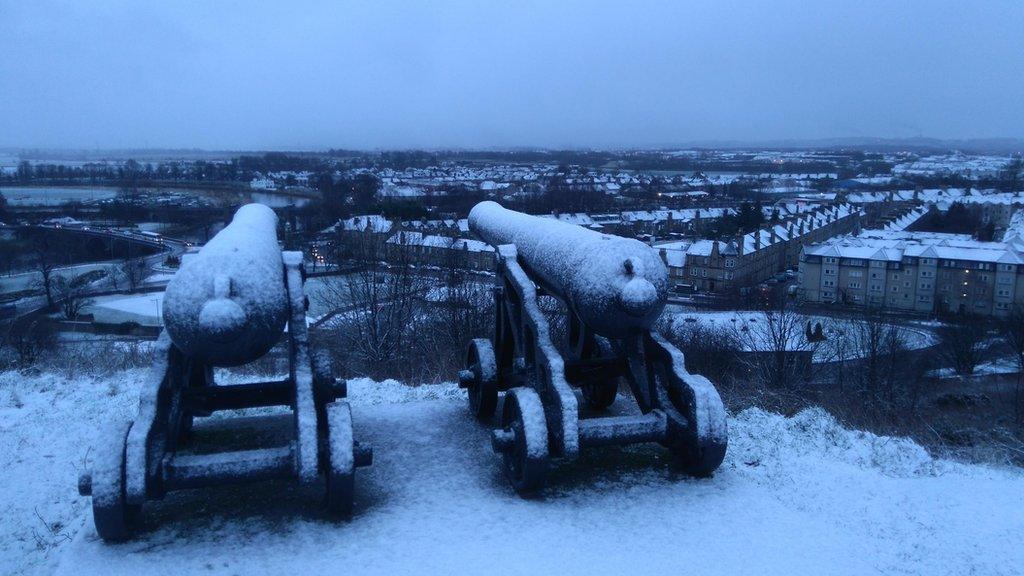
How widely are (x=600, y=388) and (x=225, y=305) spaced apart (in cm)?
356

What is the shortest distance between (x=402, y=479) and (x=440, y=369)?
4.47 m

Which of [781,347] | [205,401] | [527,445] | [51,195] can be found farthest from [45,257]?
[527,445]

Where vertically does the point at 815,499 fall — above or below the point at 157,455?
below

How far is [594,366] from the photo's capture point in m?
5.73

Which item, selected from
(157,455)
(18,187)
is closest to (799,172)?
(18,187)

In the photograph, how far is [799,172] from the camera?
8169 cm

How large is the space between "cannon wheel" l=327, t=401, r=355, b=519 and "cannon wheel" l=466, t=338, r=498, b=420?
1.84 meters

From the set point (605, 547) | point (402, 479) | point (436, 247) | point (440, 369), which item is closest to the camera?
point (605, 547)

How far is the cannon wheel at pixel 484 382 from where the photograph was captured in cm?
630

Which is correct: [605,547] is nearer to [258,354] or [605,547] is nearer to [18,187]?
[258,354]

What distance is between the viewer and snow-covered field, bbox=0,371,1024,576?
4.09m

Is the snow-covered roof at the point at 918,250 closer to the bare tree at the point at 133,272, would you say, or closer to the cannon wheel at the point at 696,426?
the bare tree at the point at 133,272

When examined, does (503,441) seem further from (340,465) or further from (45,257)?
(45,257)

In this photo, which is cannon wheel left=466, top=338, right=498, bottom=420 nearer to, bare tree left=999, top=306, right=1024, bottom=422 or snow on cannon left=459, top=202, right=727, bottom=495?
snow on cannon left=459, top=202, right=727, bottom=495
